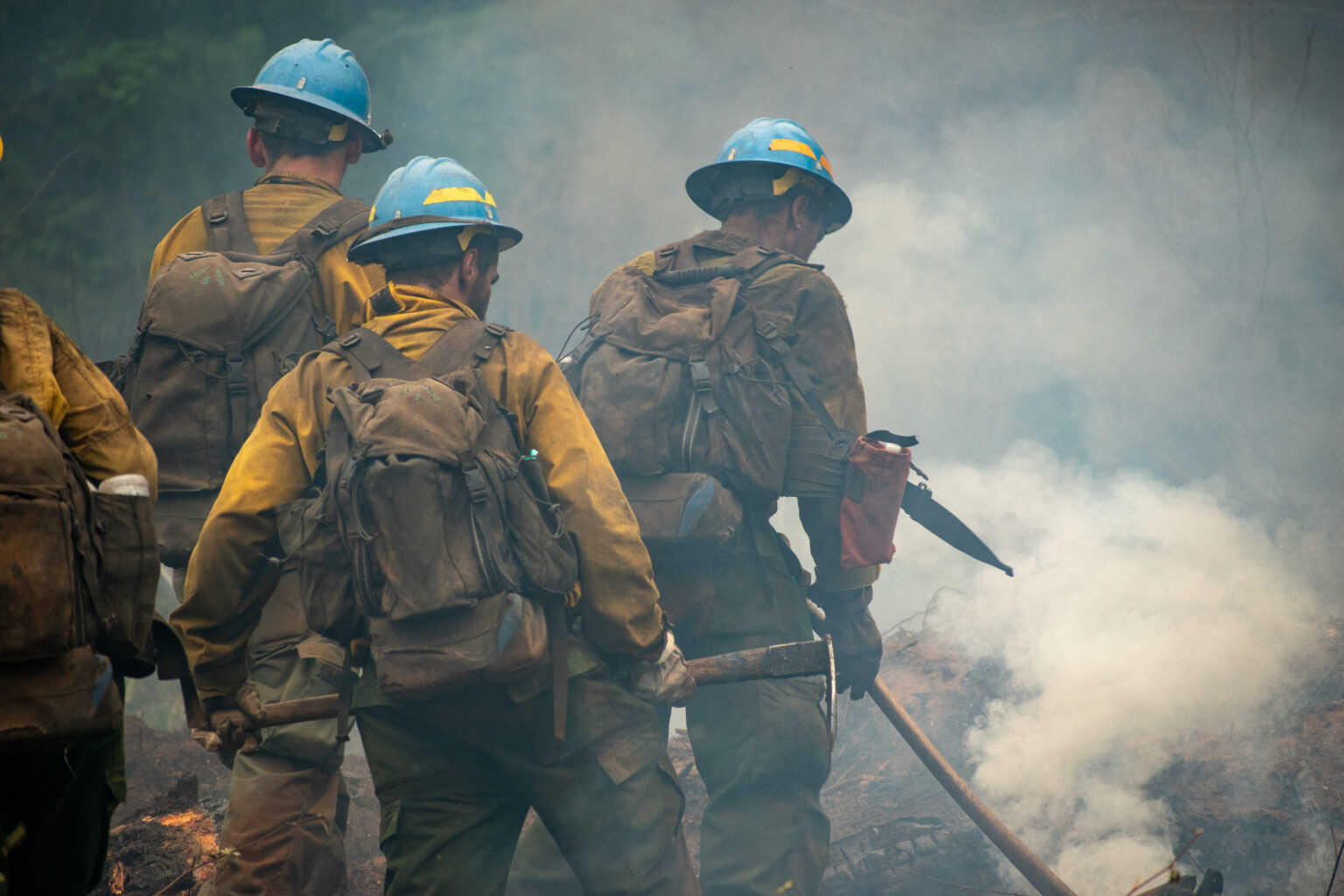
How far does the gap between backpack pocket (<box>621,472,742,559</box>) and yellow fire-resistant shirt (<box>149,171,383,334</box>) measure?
1166 millimetres

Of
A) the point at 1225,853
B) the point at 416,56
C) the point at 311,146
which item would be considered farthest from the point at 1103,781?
the point at 416,56

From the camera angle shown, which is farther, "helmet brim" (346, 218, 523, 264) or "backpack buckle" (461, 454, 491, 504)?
"helmet brim" (346, 218, 523, 264)

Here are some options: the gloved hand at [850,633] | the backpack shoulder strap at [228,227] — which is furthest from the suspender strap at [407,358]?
the gloved hand at [850,633]

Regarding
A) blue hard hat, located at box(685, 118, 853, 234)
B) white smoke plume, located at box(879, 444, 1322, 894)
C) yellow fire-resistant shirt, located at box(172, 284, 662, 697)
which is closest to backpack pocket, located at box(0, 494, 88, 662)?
yellow fire-resistant shirt, located at box(172, 284, 662, 697)

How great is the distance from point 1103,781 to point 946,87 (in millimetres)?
5513

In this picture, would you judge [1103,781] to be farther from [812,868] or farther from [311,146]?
[311,146]

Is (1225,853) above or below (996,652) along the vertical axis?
below

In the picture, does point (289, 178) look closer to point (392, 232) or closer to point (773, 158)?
point (392, 232)

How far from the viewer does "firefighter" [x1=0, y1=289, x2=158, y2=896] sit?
1.62 m

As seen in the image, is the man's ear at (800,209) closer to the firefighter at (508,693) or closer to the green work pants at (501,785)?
the firefighter at (508,693)

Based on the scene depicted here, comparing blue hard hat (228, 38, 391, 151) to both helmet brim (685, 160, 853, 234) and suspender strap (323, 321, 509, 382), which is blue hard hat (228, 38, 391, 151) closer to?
helmet brim (685, 160, 853, 234)

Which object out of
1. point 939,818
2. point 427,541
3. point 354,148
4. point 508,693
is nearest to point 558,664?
point 508,693

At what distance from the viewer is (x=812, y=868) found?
3.28 meters

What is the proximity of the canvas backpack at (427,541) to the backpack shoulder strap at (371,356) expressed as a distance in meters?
0.12
